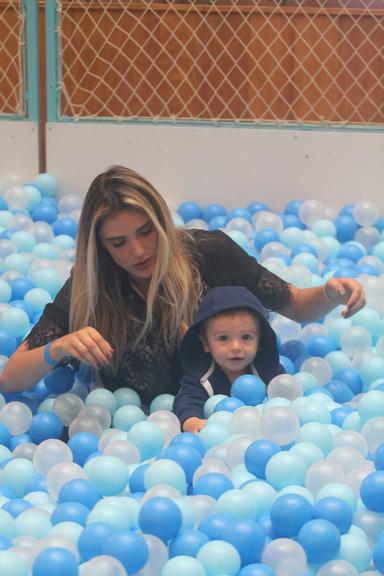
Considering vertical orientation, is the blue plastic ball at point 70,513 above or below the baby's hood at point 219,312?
below

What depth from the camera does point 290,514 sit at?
200 cm

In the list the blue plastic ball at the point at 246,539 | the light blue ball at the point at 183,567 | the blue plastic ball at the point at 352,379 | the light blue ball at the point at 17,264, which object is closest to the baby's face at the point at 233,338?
the blue plastic ball at the point at 352,379

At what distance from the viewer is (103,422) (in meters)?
2.68

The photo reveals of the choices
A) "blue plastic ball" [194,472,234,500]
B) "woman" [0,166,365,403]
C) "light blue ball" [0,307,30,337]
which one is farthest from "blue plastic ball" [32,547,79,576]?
"light blue ball" [0,307,30,337]

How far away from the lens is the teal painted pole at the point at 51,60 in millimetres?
4238

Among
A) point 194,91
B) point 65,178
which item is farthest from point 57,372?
point 194,91

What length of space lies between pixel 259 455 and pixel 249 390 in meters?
0.37

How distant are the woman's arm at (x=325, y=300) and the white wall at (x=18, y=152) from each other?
168cm

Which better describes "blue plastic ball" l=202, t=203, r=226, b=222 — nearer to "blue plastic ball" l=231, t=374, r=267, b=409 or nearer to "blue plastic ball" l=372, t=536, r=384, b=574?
"blue plastic ball" l=231, t=374, r=267, b=409

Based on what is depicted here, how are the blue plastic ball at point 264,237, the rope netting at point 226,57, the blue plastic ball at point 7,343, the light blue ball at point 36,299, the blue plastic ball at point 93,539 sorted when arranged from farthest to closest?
1. the rope netting at point 226,57
2. the blue plastic ball at point 264,237
3. the light blue ball at point 36,299
4. the blue plastic ball at point 7,343
5. the blue plastic ball at point 93,539

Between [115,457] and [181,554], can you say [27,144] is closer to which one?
[115,457]

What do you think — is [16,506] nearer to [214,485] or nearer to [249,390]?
[214,485]

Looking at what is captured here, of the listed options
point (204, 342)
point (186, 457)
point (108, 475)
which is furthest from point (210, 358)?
point (108, 475)

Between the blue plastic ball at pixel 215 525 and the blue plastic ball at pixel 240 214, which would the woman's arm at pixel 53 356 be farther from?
the blue plastic ball at pixel 240 214
